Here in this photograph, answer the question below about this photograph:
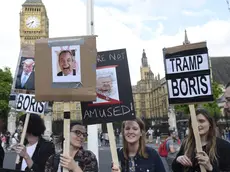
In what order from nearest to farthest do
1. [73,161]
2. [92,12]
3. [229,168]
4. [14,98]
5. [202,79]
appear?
1. [73,161]
2. [229,168]
3. [202,79]
4. [14,98]
5. [92,12]

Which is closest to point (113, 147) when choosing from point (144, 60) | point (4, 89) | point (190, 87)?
point (190, 87)

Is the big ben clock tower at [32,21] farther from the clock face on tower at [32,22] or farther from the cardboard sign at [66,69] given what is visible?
the cardboard sign at [66,69]

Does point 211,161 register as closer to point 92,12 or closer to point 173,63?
point 173,63

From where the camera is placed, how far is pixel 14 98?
4.96 m

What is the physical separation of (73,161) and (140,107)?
353 feet

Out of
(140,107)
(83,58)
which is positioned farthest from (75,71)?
(140,107)

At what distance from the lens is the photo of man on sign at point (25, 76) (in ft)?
15.5

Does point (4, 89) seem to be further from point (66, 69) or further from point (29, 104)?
point (66, 69)

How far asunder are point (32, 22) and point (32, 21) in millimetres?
365

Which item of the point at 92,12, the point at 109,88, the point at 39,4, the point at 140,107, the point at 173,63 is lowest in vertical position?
the point at 109,88

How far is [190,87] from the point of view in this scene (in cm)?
361

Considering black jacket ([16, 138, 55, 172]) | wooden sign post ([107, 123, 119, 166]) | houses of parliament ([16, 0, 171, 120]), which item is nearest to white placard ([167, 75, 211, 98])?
wooden sign post ([107, 123, 119, 166])

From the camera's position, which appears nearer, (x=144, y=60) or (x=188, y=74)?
(x=188, y=74)

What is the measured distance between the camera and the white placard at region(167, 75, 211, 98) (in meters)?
3.57
